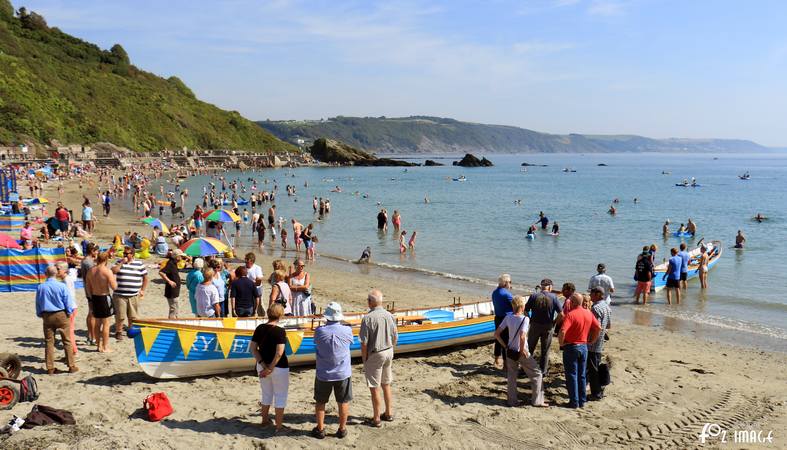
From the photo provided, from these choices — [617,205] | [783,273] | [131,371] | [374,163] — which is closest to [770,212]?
[617,205]

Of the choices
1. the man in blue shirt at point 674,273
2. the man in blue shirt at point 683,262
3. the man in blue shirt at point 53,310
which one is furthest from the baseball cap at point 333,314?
the man in blue shirt at point 683,262

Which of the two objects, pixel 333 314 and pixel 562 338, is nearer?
pixel 333 314

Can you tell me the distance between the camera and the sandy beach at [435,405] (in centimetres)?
659

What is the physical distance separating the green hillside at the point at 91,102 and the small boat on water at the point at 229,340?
67130mm

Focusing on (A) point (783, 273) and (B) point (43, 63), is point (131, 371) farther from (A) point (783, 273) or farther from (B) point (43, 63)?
(B) point (43, 63)

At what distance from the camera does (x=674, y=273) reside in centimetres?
1587

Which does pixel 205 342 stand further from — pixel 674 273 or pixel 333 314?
pixel 674 273

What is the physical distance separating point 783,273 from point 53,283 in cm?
2379

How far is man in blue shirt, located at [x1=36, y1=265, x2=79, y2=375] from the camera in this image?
773cm

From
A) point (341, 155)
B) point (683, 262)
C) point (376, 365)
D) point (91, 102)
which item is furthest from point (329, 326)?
point (341, 155)

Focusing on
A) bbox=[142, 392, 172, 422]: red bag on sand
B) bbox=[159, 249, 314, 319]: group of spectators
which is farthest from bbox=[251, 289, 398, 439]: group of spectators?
bbox=[159, 249, 314, 319]: group of spectators

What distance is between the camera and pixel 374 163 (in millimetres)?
133750

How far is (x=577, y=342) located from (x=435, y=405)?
2.06 metres

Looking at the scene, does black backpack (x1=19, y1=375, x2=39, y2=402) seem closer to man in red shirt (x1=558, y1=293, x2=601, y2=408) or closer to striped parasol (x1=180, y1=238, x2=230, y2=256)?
man in red shirt (x1=558, y1=293, x2=601, y2=408)
